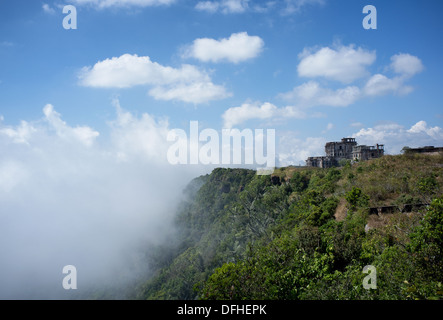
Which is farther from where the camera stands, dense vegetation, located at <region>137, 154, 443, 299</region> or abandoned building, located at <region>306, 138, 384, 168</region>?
abandoned building, located at <region>306, 138, 384, 168</region>

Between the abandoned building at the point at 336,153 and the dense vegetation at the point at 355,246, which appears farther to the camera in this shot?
the abandoned building at the point at 336,153

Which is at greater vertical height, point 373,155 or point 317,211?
point 373,155

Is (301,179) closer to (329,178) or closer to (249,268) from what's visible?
(329,178)

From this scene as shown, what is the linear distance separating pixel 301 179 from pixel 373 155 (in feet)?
76.6

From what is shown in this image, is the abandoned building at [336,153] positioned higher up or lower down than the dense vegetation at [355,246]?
higher up

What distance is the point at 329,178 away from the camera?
44.6 meters

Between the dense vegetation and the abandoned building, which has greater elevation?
the abandoned building

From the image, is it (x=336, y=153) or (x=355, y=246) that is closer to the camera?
(x=355, y=246)

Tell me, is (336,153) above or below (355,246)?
above
